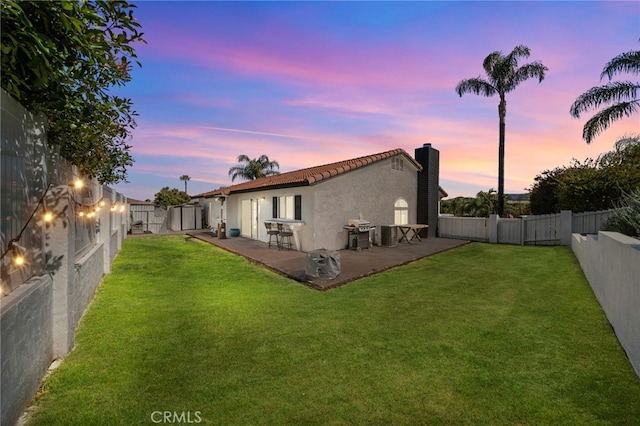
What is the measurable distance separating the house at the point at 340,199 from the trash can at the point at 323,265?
3878 millimetres

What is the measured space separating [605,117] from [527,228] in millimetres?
5824

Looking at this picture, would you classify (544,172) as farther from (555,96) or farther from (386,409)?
(386,409)

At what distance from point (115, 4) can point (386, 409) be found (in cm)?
490

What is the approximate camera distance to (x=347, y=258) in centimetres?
1070

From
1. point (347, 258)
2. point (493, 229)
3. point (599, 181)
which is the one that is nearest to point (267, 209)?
point (347, 258)

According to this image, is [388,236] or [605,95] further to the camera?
[388,236]

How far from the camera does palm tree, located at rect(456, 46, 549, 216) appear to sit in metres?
19.9

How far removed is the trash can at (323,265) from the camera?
25.8ft

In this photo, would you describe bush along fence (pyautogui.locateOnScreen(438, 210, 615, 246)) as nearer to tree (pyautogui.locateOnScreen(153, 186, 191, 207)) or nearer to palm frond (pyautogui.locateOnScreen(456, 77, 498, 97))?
palm frond (pyautogui.locateOnScreen(456, 77, 498, 97))

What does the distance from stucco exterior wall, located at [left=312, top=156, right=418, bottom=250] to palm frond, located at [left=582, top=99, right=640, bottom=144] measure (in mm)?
7852

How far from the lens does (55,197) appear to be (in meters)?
3.76

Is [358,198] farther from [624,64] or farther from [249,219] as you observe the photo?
[624,64]

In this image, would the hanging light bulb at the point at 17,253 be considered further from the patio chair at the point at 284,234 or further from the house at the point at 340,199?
the patio chair at the point at 284,234

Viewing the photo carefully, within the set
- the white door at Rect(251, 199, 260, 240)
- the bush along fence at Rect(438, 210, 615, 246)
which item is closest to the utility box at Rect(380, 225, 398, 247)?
the bush along fence at Rect(438, 210, 615, 246)
